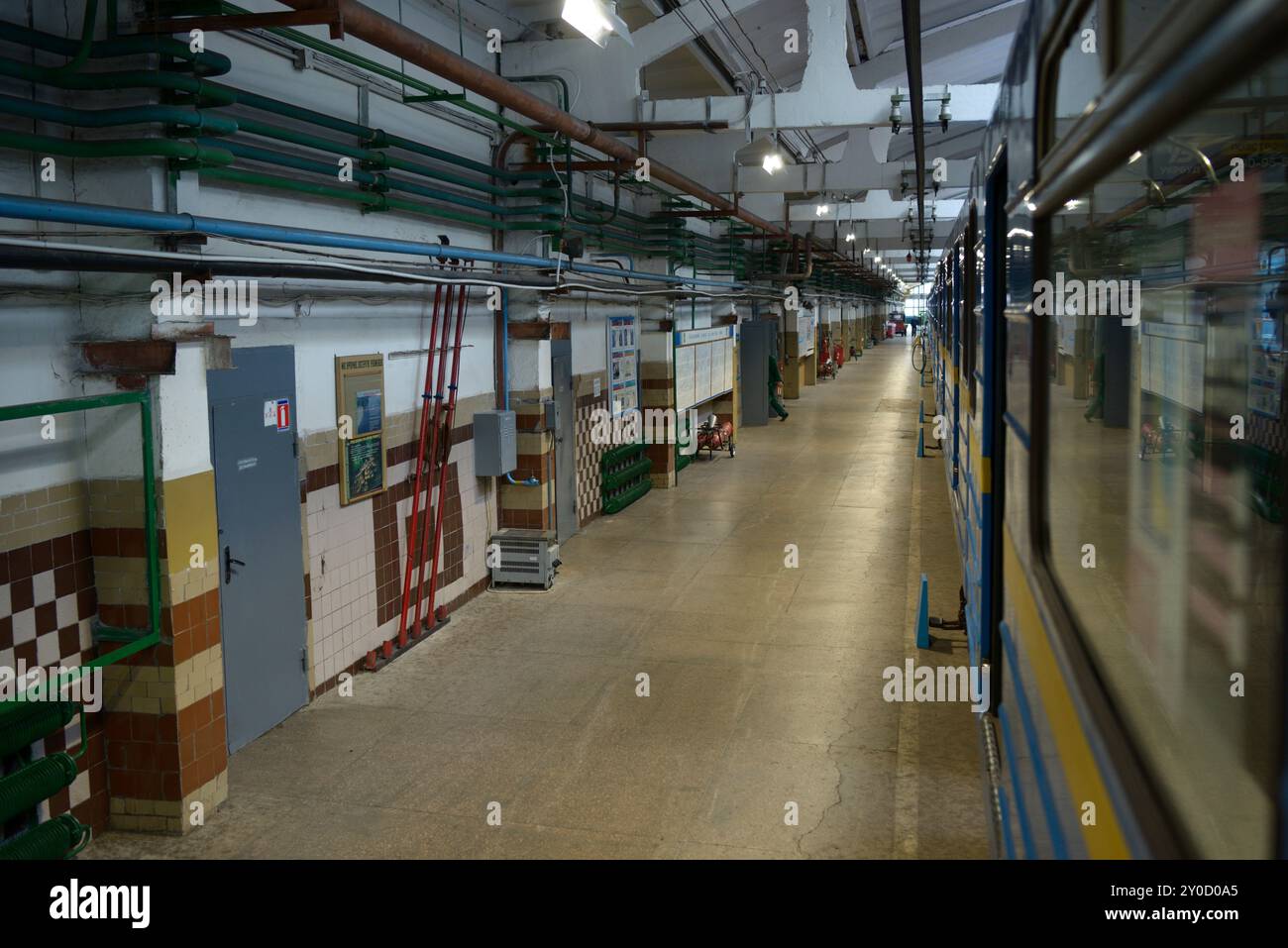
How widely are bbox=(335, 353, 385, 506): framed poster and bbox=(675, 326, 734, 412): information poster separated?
7438 millimetres

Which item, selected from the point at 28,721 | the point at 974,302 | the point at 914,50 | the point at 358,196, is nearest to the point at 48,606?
the point at 28,721

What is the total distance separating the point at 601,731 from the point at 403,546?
2.36 m

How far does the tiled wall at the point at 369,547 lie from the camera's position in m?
6.67

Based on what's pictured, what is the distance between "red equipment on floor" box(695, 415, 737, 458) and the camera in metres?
16.7

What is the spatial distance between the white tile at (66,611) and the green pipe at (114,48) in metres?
2.15

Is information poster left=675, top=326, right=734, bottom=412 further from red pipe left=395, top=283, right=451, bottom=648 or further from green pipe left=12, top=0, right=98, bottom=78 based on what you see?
green pipe left=12, top=0, right=98, bottom=78

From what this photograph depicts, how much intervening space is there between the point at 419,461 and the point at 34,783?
3858 millimetres

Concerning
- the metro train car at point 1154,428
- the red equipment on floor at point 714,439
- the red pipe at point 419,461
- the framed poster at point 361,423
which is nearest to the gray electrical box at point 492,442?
the red pipe at point 419,461

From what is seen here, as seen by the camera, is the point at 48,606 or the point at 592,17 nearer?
the point at 48,606

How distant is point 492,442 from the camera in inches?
346

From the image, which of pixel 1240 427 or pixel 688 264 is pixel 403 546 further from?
pixel 688 264

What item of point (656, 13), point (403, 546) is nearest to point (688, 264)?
point (656, 13)

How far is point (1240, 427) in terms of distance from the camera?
1.24 metres

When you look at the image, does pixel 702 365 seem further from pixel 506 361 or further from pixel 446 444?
pixel 446 444
